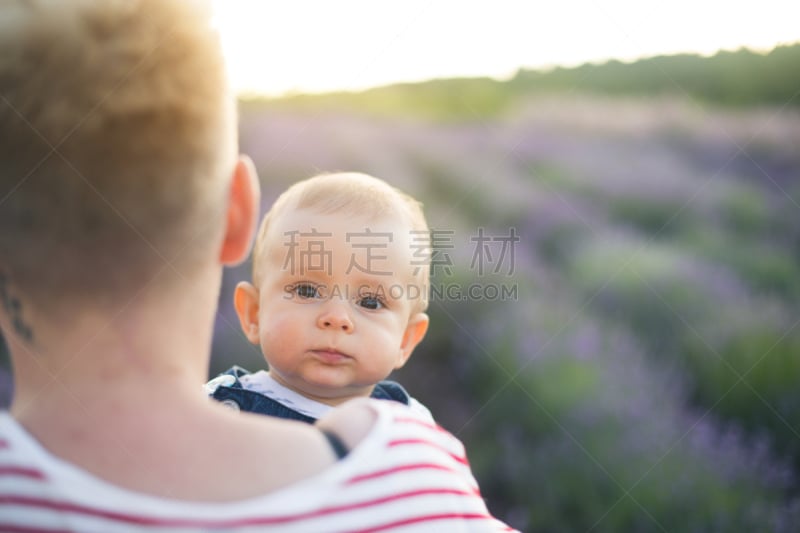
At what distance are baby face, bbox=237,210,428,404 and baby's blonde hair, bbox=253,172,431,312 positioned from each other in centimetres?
3

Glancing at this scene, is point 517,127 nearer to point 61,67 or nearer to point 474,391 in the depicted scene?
point 474,391

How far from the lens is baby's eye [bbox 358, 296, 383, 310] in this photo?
2.52m

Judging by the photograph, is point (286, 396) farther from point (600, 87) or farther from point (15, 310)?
point (600, 87)

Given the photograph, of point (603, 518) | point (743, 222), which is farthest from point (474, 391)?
point (743, 222)

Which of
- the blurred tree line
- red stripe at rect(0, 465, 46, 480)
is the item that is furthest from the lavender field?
red stripe at rect(0, 465, 46, 480)

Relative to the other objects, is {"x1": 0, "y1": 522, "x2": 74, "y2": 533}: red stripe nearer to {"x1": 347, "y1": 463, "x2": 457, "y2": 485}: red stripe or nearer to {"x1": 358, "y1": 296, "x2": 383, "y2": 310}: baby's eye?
{"x1": 347, "y1": 463, "x2": 457, "y2": 485}: red stripe

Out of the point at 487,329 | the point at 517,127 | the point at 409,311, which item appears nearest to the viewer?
the point at 409,311

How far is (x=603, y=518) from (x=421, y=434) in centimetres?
293

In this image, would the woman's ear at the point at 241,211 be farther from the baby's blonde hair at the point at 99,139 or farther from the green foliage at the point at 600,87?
the green foliage at the point at 600,87

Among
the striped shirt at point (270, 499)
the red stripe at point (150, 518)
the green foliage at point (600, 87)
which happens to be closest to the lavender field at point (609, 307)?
the green foliage at point (600, 87)

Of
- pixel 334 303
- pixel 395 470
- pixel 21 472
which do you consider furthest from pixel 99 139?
pixel 334 303

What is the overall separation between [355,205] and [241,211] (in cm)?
136

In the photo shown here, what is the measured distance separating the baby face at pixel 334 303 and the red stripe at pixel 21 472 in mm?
1406

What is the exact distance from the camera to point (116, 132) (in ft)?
3.35
